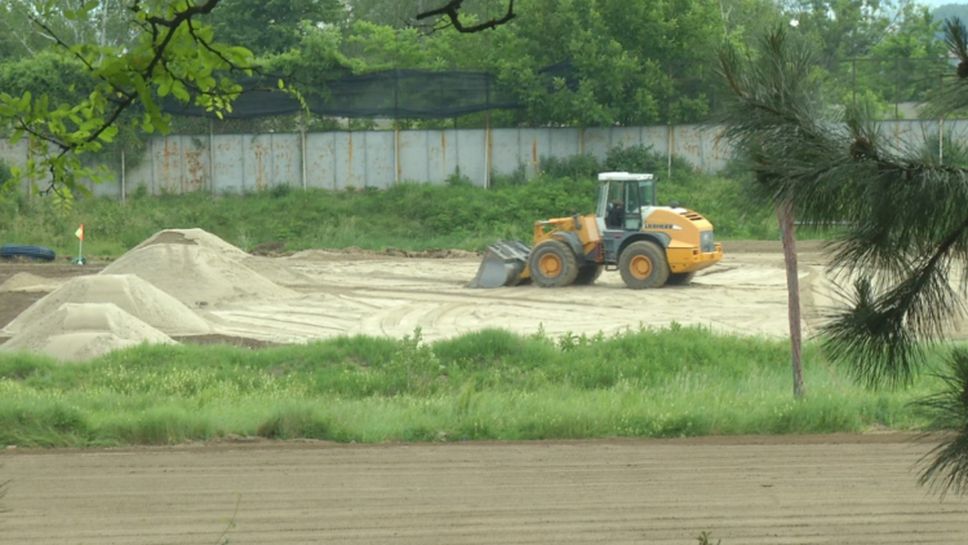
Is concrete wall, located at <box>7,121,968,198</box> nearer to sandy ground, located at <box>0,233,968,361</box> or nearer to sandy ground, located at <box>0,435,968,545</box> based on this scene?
sandy ground, located at <box>0,233,968,361</box>

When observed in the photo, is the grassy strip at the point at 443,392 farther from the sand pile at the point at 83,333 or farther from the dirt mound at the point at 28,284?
the dirt mound at the point at 28,284

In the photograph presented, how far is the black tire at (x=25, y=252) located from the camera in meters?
38.4

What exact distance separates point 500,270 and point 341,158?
15.5 m

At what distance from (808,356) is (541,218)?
23.5m

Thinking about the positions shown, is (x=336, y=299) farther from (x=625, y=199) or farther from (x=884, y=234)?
(x=884, y=234)

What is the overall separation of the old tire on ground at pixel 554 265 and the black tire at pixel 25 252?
1456cm

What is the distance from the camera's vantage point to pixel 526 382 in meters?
19.9

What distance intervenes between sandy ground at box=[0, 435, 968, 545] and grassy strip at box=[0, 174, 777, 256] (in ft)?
91.1

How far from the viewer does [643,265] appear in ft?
102

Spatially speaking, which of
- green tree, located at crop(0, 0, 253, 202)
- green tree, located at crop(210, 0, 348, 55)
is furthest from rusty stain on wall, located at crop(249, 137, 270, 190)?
green tree, located at crop(0, 0, 253, 202)

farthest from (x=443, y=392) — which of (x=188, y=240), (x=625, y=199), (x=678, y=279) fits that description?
(x=188, y=240)

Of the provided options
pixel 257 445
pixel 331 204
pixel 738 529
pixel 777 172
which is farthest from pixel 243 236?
pixel 777 172

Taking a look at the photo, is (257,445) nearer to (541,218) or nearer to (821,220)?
(821,220)

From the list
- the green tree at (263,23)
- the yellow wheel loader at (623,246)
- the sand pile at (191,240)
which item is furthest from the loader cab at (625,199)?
the green tree at (263,23)
